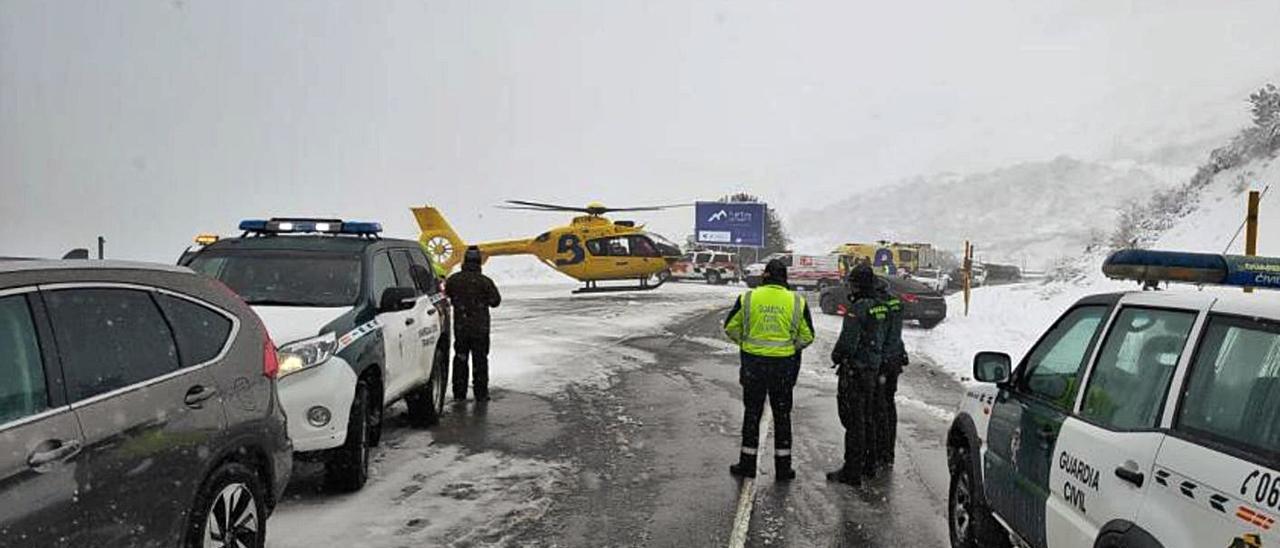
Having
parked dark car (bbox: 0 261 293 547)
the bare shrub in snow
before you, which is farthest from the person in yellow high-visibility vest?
the bare shrub in snow

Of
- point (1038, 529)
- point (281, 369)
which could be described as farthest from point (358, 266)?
point (1038, 529)

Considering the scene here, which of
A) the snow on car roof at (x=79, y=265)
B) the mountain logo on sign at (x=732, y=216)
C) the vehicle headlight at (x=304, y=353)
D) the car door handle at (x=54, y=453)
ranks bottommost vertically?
the vehicle headlight at (x=304, y=353)

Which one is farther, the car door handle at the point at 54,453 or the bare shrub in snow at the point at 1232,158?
the bare shrub in snow at the point at 1232,158

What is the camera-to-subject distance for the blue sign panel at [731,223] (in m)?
57.1

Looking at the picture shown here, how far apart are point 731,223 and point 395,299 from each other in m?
50.6

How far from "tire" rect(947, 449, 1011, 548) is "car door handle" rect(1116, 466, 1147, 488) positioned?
176 cm

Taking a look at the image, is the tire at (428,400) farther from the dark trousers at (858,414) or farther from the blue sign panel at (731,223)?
the blue sign panel at (731,223)

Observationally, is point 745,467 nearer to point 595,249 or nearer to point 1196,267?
point 1196,267

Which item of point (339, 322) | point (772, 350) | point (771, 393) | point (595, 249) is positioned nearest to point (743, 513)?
point (771, 393)

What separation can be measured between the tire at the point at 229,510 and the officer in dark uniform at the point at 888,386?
4.99 metres

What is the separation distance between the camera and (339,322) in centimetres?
672

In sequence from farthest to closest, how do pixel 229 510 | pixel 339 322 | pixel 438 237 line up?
1. pixel 438 237
2. pixel 339 322
3. pixel 229 510

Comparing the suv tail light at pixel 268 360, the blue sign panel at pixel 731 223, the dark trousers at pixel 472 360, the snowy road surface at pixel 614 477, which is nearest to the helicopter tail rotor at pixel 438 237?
the blue sign panel at pixel 731 223

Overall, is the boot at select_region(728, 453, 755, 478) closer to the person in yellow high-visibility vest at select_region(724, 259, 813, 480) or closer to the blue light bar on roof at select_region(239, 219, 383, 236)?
the person in yellow high-visibility vest at select_region(724, 259, 813, 480)
